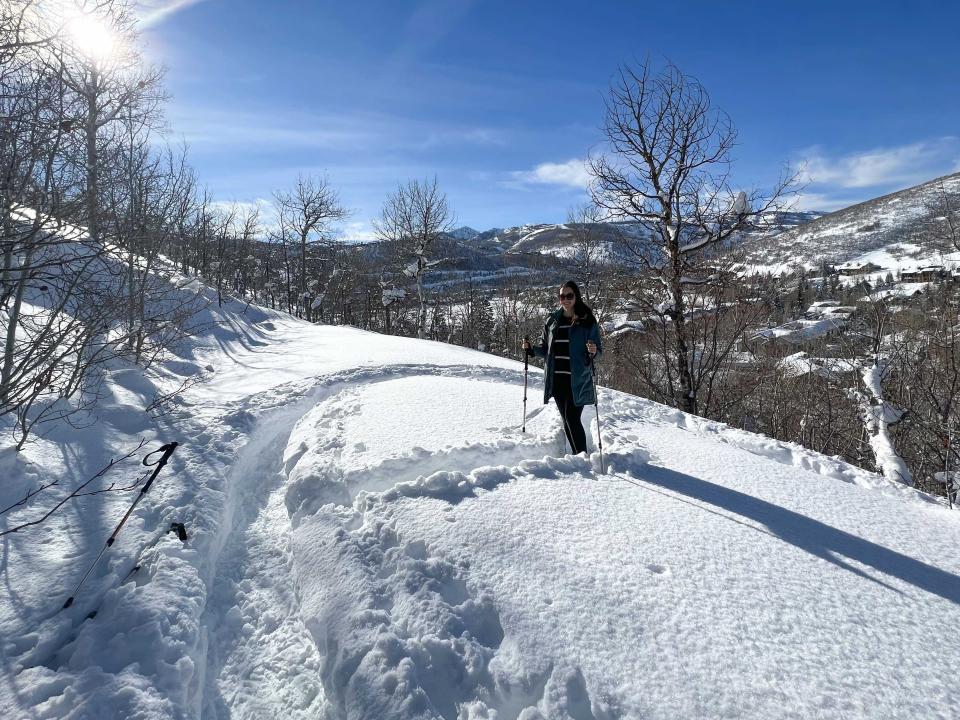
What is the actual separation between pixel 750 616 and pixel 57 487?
5758mm

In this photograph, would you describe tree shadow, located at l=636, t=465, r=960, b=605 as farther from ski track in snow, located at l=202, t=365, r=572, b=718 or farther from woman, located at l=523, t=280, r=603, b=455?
ski track in snow, located at l=202, t=365, r=572, b=718

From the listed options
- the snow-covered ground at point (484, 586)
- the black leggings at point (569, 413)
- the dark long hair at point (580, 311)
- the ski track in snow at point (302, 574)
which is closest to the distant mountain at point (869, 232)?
the dark long hair at point (580, 311)

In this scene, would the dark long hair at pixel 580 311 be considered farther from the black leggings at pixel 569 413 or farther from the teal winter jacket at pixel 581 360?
the black leggings at pixel 569 413

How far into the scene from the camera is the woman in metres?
4.92

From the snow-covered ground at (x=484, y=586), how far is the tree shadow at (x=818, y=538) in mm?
21

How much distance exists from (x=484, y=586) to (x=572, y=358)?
274 cm

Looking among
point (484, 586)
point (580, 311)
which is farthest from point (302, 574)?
point (580, 311)

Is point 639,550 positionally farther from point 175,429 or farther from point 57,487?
point 175,429

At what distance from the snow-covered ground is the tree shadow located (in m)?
0.02

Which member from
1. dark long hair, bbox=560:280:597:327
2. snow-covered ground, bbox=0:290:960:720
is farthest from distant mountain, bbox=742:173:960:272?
snow-covered ground, bbox=0:290:960:720

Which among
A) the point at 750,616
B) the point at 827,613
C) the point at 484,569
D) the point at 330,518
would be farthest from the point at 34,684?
the point at 827,613

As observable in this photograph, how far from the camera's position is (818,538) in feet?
11.3

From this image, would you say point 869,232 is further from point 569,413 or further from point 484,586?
point 484,586

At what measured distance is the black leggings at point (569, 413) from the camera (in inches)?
197
